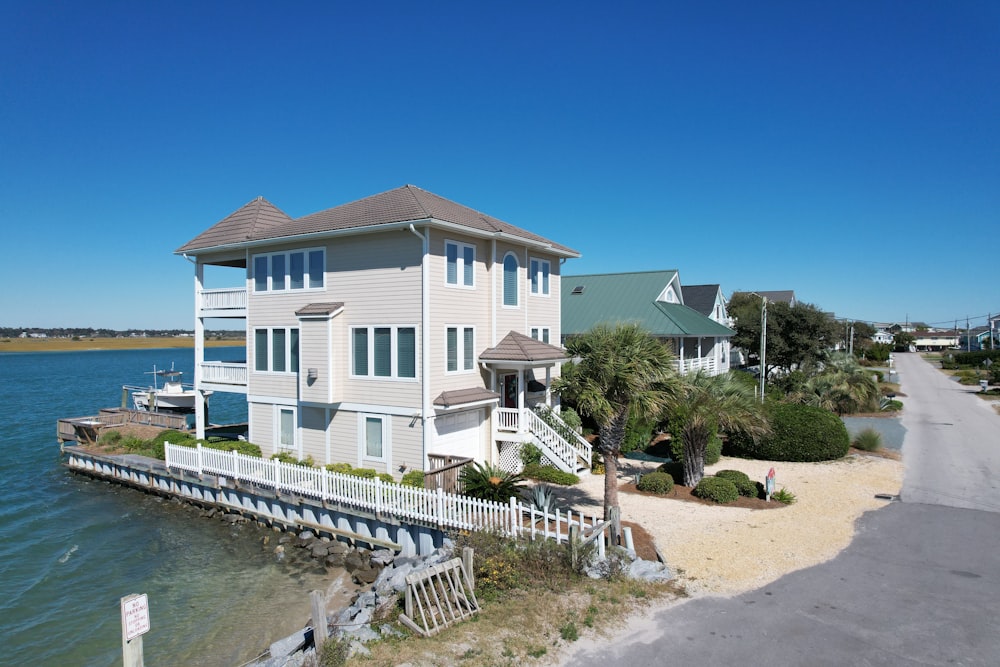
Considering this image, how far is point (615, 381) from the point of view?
12.4m

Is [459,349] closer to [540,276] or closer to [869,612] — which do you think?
[540,276]

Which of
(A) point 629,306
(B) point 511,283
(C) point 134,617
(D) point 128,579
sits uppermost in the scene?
(B) point 511,283

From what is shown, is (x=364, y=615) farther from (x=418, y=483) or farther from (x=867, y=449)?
(x=867, y=449)

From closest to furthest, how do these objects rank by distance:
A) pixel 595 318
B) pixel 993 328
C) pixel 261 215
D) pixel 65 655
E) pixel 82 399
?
pixel 65 655 → pixel 261 215 → pixel 595 318 → pixel 82 399 → pixel 993 328

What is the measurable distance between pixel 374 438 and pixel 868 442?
59.4 ft

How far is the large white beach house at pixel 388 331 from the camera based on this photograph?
1762cm

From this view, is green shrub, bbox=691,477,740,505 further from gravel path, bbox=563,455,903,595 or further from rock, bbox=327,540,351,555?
rock, bbox=327,540,351,555

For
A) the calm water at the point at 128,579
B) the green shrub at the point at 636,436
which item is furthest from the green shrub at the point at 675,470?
the calm water at the point at 128,579

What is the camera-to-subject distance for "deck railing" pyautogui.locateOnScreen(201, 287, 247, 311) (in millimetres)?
21609

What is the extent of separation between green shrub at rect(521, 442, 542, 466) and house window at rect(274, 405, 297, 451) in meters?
7.76

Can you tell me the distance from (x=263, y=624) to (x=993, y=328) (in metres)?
128

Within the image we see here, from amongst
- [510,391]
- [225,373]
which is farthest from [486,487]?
[225,373]

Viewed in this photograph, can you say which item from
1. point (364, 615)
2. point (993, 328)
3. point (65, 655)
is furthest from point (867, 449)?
point (993, 328)

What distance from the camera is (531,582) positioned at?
1051cm
